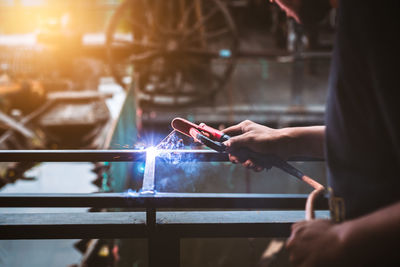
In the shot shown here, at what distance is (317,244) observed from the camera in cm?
74

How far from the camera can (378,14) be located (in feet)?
2.24

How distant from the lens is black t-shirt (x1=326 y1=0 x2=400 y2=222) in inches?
26.7

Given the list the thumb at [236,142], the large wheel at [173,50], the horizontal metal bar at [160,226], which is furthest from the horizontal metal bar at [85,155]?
the large wheel at [173,50]

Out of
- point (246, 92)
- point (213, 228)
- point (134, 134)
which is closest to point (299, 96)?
point (246, 92)

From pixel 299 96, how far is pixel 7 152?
6.11 meters

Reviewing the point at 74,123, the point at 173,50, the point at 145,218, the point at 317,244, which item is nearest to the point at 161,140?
the point at 145,218

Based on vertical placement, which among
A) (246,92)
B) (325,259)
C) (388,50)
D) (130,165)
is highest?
(388,50)

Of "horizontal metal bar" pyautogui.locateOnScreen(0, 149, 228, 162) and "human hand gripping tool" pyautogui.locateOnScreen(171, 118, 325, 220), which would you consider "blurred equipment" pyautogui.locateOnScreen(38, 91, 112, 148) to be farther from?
"human hand gripping tool" pyautogui.locateOnScreen(171, 118, 325, 220)

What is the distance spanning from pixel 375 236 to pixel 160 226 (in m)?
0.82

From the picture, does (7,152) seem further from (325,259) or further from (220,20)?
(220,20)

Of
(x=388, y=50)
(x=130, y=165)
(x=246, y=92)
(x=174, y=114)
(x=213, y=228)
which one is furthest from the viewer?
(x=246, y=92)

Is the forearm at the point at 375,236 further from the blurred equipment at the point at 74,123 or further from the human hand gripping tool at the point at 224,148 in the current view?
the blurred equipment at the point at 74,123

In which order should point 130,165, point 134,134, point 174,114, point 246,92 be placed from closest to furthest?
point 130,165 < point 134,134 < point 174,114 < point 246,92

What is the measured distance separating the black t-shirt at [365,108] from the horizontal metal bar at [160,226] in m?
0.50
